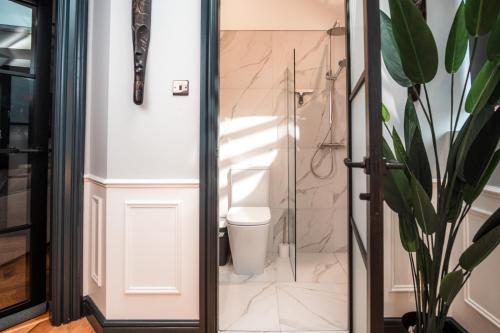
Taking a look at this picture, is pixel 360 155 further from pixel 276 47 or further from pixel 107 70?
pixel 276 47

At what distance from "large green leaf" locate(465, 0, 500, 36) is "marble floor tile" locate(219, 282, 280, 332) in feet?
5.67

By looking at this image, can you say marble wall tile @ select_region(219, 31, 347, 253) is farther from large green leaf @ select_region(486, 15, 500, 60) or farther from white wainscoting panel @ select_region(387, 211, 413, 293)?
large green leaf @ select_region(486, 15, 500, 60)

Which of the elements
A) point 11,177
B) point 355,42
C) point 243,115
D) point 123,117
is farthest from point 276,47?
point 11,177

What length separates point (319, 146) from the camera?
9.40ft

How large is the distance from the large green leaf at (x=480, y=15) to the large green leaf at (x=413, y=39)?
16 cm

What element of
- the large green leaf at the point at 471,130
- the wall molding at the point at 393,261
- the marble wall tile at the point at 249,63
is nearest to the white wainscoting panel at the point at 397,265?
the wall molding at the point at 393,261

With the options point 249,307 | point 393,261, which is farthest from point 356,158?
point 249,307

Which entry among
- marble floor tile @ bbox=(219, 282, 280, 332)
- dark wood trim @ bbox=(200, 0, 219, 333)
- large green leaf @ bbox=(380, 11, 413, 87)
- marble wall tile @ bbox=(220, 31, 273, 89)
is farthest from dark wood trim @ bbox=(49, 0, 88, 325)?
large green leaf @ bbox=(380, 11, 413, 87)

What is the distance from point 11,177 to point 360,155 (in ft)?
6.63

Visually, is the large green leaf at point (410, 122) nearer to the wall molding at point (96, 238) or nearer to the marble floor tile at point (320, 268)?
the marble floor tile at point (320, 268)

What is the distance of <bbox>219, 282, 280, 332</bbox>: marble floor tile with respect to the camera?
1685 millimetres

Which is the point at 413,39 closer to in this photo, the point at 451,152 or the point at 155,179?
the point at 451,152

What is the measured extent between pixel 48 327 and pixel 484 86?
2508 millimetres

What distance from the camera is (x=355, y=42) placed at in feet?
4.37
